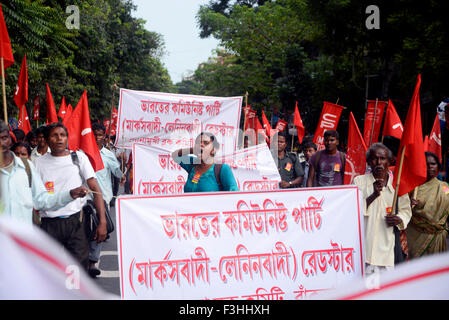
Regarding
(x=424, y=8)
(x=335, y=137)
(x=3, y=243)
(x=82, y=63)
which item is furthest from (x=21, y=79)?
(x=82, y=63)

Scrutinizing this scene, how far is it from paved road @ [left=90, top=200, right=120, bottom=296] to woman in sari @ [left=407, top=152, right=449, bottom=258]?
284 cm

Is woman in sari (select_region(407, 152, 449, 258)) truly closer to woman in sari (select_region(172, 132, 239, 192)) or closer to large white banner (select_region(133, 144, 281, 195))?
woman in sari (select_region(172, 132, 239, 192))

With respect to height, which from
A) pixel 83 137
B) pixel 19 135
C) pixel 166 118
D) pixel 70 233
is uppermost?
pixel 166 118

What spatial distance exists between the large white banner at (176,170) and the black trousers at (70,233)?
2.98 meters

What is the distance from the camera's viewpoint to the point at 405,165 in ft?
14.1

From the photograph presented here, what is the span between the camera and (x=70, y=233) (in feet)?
14.6

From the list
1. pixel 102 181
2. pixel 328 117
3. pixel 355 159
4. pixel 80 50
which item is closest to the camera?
pixel 355 159

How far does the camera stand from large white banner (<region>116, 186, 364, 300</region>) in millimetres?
3467

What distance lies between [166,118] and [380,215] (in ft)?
16.3

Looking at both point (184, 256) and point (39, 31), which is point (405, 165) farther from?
point (39, 31)

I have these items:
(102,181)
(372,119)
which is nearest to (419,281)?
(102,181)

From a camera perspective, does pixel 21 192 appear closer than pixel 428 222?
Yes

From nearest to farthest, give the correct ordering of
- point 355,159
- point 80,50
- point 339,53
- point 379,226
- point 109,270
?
point 379,226, point 109,270, point 355,159, point 339,53, point 80,50

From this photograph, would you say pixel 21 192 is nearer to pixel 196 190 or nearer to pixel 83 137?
pixel 196 190
